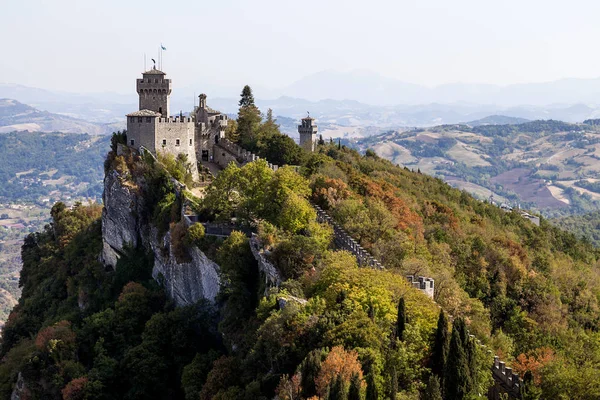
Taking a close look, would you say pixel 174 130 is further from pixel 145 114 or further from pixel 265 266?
pixel 265 266

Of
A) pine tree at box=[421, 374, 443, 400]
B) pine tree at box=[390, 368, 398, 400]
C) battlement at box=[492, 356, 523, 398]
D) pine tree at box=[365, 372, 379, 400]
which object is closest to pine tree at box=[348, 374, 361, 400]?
pine tree at box=[365, 372, 379, 400]

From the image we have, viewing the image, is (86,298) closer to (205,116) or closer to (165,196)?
(165,196)

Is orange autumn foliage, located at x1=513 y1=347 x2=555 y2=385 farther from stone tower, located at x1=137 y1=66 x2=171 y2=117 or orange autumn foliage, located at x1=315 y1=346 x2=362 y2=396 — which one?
stone tower, located at x1=137 y1=66 x2=171 y2=117

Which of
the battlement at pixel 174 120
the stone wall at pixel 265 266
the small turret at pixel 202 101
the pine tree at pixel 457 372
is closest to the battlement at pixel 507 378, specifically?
the pine tree at pixel 457 372

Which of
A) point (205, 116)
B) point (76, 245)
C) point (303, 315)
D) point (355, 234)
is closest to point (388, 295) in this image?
point (303, 315)

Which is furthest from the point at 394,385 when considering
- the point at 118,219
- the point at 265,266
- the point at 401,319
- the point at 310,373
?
the point at 118,219

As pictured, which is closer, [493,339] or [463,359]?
[463,359]

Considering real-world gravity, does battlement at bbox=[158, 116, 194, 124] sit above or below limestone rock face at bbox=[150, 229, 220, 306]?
above
